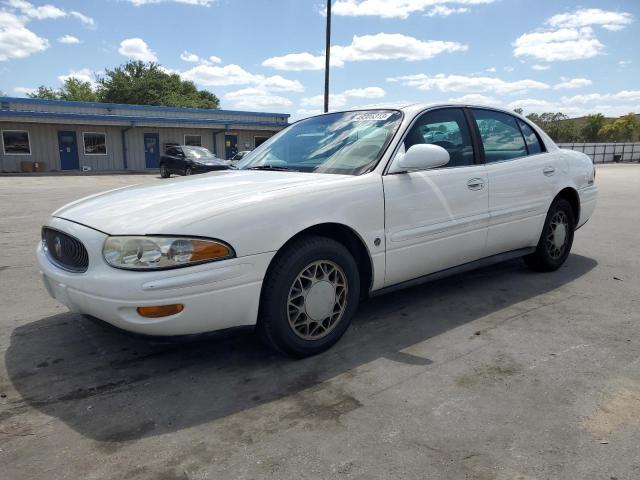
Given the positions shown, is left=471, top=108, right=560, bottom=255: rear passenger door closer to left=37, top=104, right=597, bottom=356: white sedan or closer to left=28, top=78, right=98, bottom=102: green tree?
left=37, top=104, right=597, bottom=356: white sedan

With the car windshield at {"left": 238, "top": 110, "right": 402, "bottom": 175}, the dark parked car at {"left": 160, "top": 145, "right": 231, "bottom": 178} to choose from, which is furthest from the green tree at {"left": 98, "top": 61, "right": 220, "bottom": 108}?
the car windshield at {"left": 238, "top": 110, "right": 402, "bottom": 175}

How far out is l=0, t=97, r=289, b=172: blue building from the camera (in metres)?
25.7

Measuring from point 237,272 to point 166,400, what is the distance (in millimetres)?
751

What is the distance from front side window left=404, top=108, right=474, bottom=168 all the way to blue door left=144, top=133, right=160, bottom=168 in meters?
28.6

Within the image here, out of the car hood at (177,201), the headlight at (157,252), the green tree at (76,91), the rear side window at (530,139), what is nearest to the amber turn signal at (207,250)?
the headlight at (157,252)

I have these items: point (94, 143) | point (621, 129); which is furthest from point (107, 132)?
point (621, 129)

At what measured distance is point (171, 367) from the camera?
293 cm

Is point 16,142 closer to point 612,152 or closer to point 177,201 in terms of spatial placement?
point 177,201

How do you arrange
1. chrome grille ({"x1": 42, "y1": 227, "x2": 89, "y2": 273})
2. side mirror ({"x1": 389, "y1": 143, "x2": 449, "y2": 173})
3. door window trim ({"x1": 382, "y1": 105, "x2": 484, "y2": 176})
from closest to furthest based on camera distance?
chrome grille ({"x1": 42, "y1": 227, "x2": 89, "y2": 273}) < side mirror ({"x1": 389, "y1": 143, "x2": 449, "y2": 173}) < door window trim ({"x1": 382, "y1": 105, "x2": 484, "y2": 176})

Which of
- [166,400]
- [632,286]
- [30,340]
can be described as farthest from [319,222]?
[632,286]

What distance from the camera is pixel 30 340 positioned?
3.33 meters

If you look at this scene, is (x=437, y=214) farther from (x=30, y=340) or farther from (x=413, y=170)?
(x=30, y=340)

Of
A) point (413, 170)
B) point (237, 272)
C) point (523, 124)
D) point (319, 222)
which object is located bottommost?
point (237, 272)

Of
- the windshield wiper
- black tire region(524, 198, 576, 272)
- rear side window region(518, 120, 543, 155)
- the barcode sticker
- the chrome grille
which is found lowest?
black tire region(524, 198, 576, 272)
